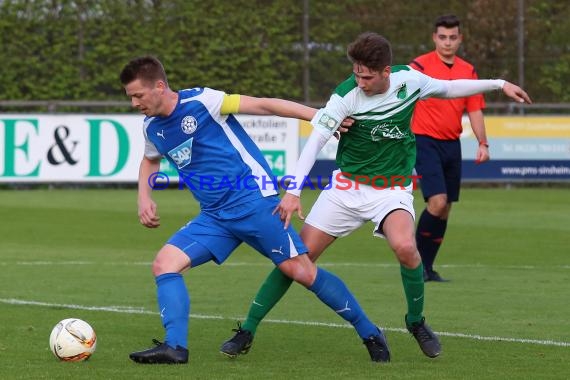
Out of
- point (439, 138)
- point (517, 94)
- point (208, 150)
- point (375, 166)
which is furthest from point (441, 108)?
point (208, 150)

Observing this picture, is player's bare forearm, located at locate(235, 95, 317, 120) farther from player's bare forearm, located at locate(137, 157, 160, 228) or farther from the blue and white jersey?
player's bare forearm, located at locate(137, 157, 160, 228)

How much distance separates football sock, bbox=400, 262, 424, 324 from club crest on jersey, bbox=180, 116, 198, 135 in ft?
4.77

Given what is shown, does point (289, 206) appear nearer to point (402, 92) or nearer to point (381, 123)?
point (381, 123)

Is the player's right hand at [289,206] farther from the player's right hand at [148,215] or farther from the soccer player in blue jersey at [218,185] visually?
the player's right hand at [148,215]

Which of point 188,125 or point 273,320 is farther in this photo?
point 273,320

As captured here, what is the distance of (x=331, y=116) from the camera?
739 centimetres

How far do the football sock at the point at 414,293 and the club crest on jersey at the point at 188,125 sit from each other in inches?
57.3

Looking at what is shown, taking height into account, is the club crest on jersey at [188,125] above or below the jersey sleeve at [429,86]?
below

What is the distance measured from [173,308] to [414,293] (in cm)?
143

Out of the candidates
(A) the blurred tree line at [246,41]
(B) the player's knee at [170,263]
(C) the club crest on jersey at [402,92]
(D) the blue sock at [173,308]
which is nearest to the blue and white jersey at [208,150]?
(B) the player's knee at [170,263]

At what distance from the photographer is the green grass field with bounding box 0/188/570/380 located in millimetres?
7121

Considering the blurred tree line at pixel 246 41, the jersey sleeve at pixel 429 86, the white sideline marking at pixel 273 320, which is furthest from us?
the blurred tree line at pixel 246 41

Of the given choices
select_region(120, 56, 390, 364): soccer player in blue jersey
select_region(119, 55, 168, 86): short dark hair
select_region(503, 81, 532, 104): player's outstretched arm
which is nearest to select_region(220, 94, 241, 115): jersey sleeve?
select_region(120, 56, 390, 364): soccer player in blue jersey

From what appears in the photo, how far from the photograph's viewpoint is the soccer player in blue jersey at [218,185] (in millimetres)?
7199
